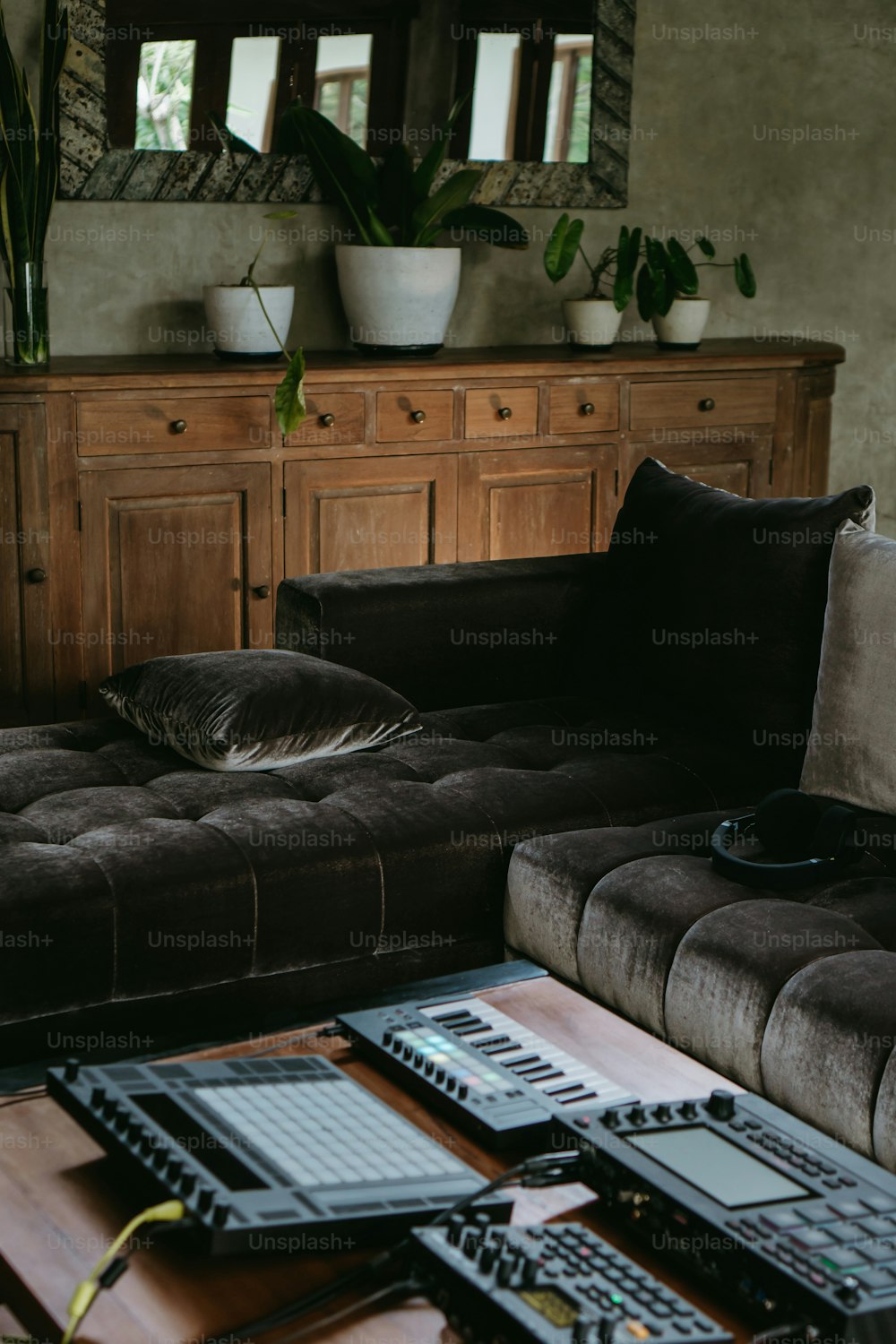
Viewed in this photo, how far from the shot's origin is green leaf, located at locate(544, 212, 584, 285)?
13.8 feet

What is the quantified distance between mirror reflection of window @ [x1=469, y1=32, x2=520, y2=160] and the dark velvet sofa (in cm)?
A: 182

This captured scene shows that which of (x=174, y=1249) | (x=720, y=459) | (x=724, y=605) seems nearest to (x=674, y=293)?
(x=720, y=459)

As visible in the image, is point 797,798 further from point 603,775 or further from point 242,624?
point 242,624

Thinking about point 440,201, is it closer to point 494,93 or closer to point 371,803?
point 494,93

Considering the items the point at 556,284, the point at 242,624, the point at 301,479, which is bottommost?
the point at 242,624

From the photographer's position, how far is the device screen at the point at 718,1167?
1.14 meters

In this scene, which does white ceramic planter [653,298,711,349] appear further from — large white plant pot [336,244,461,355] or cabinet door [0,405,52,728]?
cabinet door [0,405,52,728]

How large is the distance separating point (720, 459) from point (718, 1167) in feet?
10.8

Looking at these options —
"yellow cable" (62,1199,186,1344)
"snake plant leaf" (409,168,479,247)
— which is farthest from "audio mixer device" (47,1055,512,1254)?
"snake plant leaf" (409,168,479,247)

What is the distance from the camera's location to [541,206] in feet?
14.6

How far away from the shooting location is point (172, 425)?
3562mm

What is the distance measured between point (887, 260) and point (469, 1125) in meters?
4.25

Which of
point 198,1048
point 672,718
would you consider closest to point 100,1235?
point 198,1048

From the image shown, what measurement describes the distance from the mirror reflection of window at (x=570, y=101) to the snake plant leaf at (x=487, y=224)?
0.50 meters
